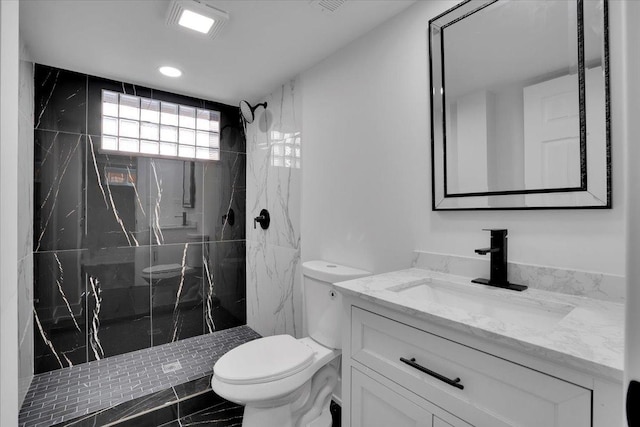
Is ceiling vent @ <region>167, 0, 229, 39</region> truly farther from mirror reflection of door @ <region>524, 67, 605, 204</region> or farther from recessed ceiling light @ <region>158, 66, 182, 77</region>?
mirror reflection of door @ <region>524, 67, 605, 204</region>

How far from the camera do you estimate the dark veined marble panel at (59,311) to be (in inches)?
84.3

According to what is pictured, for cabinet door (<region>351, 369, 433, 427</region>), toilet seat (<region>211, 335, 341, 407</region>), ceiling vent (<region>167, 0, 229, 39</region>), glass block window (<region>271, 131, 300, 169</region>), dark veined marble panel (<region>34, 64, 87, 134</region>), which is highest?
ceiling vent (<region>167, 0, 229, 39</region>)

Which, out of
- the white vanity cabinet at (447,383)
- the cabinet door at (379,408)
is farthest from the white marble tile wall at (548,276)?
the cabinet door at (379,408)

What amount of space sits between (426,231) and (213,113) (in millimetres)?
2359

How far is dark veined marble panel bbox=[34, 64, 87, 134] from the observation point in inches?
84.7

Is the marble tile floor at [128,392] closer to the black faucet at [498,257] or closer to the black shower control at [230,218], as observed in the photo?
the black shower control at [230,218]

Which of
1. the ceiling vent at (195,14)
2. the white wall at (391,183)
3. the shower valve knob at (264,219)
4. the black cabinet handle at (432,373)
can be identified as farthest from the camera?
the shower valve knob at (264,219)

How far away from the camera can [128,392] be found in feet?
6.25

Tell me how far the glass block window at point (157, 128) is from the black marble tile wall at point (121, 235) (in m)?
0.06

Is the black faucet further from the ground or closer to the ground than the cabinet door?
further from the ground

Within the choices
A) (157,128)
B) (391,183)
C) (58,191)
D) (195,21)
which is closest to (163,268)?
(58,191)

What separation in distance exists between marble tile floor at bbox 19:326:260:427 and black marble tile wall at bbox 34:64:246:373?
0.18 metres

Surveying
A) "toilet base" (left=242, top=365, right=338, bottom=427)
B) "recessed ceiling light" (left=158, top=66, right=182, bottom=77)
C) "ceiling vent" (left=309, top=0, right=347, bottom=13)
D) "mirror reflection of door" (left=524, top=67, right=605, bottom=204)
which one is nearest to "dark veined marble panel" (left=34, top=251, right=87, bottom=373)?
"recessed ceiling light" (left=158, top=66, right=182, bottom=77)

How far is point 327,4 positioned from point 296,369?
5.91ft
